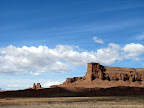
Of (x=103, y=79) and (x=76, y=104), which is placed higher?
(x=103, y=79)

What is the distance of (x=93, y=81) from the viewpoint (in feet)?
322

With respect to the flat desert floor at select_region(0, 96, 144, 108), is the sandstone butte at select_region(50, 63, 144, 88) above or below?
above

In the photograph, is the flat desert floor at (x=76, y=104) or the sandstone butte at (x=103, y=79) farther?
the sandstone butte at (x=103, y=79)

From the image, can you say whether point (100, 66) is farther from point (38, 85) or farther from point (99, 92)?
point (99, 92)

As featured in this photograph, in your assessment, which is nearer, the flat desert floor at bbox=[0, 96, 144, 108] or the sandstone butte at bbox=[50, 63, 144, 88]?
the flat desert floor at bbox=[0, 96, 144, 108]

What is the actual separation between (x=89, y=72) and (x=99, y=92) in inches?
2030

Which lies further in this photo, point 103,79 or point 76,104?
point 103,79

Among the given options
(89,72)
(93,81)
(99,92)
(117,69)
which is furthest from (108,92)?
(117,69)

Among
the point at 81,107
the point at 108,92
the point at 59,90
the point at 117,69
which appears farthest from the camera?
the point at 117,69

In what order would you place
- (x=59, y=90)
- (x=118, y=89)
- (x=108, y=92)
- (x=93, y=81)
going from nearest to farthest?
(x=108, y=92) < (x=118, y=89) < (x=59, y=90) < (x=93, y=81)

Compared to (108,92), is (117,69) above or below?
above

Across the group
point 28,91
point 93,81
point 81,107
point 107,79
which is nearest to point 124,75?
point 107,79

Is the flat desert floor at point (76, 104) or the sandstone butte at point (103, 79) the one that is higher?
the sandstone butte at point (103, 79)

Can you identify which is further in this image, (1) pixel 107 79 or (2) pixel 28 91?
(1) pixel 107 79
